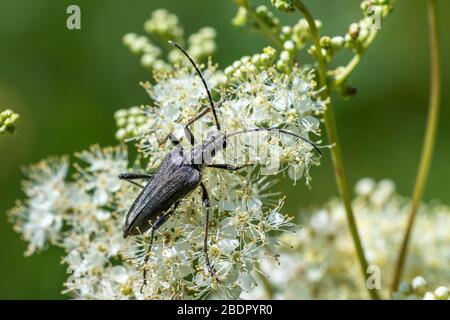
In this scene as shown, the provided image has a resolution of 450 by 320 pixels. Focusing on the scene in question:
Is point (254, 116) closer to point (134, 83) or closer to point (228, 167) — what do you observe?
point (228, 167)

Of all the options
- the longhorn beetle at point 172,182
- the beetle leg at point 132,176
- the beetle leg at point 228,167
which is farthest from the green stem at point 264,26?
the beetle leg at point 132,176

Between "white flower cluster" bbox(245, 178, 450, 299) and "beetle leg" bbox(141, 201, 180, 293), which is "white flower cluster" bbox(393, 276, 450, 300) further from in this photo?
"beetle leg" bbox(141, 201, 180, 293)

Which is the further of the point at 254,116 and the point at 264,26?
the point at 264,26

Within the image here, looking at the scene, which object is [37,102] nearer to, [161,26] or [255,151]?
[161,26]

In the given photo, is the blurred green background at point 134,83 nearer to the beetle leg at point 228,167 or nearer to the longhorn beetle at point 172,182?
the longhorn beetle at point 172,182

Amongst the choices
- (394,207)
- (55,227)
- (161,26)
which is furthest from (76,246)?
(394,207)

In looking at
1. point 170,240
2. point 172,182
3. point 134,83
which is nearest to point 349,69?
point 172,182
